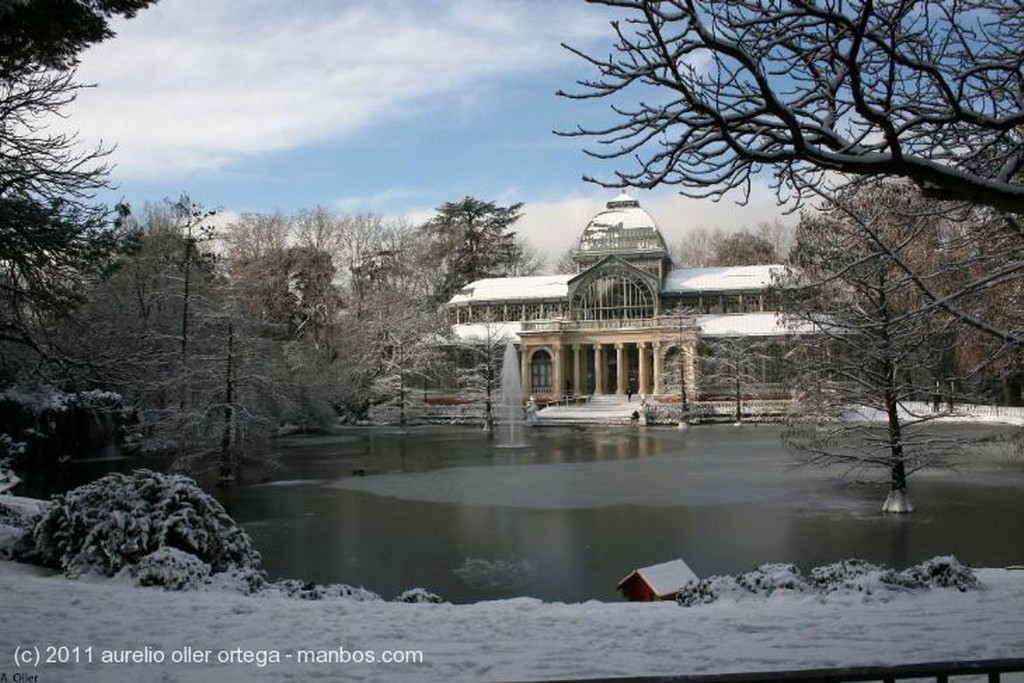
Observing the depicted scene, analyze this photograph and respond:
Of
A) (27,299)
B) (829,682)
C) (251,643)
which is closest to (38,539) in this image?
(27,299)

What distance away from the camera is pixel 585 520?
15.6m

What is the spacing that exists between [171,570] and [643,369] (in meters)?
46.7

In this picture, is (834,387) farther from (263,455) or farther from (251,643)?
(263,455)

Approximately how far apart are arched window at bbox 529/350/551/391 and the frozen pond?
28.8m

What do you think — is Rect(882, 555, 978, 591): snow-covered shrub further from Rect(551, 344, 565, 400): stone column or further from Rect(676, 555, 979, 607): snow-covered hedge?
Rect(551, 344, 565, 400): stone column

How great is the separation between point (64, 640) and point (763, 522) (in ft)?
39.6

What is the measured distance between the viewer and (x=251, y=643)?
621 centimetres

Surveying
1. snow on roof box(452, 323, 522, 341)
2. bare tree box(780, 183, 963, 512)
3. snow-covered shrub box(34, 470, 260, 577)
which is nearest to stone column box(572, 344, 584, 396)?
snow on roof box(452, 323, 522, 341)

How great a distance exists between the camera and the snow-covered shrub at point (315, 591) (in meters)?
8.73

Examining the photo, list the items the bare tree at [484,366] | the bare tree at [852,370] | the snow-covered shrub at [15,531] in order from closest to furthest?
the snow-covered shrub at [15,531], the bare tree at [852,370], the bare tree at [484,366]

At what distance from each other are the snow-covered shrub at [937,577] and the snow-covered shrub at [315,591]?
17.9 ft

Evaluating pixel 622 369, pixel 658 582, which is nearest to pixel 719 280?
pixel 622 369

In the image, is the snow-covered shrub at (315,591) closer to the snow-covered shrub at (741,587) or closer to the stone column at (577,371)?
the snow-covered shrub at (741,587)

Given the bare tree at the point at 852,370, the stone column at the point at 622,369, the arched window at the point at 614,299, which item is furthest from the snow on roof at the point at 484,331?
the bare tree at the point at 852,370
